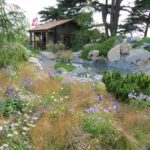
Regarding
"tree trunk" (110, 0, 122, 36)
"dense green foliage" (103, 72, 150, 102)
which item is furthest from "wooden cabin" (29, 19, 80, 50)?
"dense green foliage" (103, 72, 150, 102)

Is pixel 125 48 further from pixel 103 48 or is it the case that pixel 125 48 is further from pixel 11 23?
pixel 11 23

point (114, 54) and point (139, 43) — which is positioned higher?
point (139, 43)

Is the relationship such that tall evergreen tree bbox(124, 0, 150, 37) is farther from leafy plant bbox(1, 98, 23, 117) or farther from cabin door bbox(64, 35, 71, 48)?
leafy plant bbox(1, 98, 23, 117)

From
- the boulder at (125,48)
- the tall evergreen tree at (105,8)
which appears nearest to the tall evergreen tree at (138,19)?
the tall evergreen tree at (105,8)

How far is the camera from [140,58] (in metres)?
17.2

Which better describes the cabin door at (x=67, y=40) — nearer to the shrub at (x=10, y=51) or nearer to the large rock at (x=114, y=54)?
the large rock at (x=114, y=54)

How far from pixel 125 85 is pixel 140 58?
11.0 m

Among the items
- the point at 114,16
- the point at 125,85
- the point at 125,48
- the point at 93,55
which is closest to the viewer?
the point at 125,85

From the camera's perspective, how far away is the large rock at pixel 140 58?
54.9 ft

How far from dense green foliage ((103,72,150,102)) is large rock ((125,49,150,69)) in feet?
31.0

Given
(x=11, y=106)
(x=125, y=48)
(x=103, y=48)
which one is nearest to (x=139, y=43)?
(x=125, y=48)

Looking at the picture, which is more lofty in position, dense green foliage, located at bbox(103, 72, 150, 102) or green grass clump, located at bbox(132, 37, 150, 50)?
green grass clump, located at bbox(132, 37, 150, 50)

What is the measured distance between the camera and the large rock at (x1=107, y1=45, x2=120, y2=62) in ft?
61.2

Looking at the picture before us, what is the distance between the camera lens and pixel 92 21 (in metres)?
25.1
